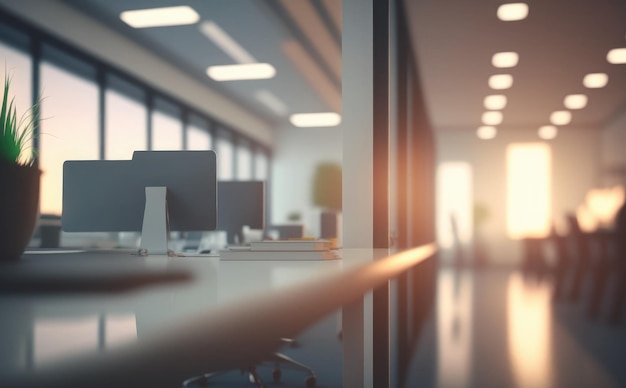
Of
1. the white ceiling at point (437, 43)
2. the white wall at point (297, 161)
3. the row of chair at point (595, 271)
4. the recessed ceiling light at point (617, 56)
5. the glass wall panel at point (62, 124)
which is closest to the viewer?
the row of chair at point (595, 271)

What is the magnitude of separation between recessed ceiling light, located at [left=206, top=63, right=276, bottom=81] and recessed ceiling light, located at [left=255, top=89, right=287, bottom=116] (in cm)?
101

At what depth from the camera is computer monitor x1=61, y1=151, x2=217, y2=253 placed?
2105 mm

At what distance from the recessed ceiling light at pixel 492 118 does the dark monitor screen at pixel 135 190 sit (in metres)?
10.8

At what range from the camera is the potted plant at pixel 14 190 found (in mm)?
1417

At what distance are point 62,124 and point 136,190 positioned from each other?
15.3ft

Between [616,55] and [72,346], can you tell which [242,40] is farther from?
[72,346]

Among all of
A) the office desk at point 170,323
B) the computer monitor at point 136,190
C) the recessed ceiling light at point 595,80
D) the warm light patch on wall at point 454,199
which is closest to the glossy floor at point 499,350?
the computer monitor at point 136,190

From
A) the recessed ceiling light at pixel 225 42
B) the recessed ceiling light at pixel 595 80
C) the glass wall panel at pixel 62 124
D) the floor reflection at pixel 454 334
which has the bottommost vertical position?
the floor reflection at pixel 454 334

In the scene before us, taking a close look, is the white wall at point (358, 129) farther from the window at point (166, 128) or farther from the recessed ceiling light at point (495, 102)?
the recessed ceiling light at point (495, 102)

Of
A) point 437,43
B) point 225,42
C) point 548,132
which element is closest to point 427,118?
point 437,43

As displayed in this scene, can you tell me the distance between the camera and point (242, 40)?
712 centimetres

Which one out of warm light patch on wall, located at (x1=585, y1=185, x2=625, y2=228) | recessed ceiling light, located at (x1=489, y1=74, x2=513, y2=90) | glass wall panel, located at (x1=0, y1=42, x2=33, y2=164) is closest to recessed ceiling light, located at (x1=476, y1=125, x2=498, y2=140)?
warm light patch on wall, located at (x1=585, y1=185, x2=625, y2=228)

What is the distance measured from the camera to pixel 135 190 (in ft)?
6.92

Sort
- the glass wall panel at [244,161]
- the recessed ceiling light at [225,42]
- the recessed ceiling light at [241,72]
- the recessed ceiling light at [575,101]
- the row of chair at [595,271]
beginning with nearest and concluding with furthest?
the row of chair at [595,271]
the recessed ceiling light at [225,42]
the recessed ceiling light at [241,72]
the recessed ceiling light at [575,101]
the glass wall panel at [244,161]
